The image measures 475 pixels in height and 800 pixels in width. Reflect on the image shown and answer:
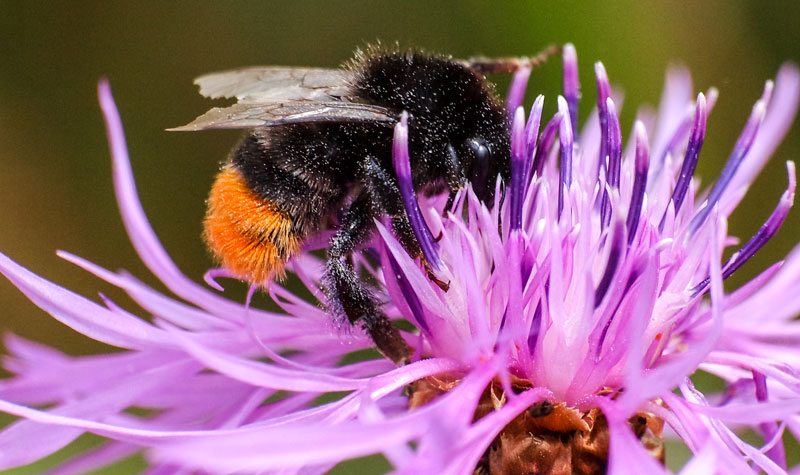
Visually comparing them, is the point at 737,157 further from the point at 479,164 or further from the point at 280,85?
the point at 280,85

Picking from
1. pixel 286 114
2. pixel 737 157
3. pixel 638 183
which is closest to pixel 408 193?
pixel 286 114

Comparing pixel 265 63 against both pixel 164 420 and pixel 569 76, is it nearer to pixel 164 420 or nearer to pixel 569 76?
pixel 569 76

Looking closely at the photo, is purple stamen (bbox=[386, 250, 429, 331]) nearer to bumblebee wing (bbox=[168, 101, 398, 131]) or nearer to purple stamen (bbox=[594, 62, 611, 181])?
bumblebee wing (bbox=[168, 101, 398, 131])

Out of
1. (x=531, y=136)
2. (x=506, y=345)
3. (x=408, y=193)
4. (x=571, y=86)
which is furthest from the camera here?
(x=571, y=86)

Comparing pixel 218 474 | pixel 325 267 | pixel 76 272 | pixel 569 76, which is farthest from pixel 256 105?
pixel 76 272

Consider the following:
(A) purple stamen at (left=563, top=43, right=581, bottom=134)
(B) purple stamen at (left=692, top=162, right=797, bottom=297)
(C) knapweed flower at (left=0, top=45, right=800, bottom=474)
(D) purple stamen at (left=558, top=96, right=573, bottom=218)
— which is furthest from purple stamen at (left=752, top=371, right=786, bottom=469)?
(A) purple stamen at (left=563, top=43, right=581, bottom=134)
